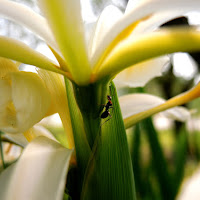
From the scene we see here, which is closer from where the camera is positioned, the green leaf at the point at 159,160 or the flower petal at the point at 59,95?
the flower petal at the point at 59,95

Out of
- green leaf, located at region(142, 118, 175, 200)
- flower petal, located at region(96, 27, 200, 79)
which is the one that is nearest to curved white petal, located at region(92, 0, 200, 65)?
flower petal, located at region(96, 27, 200, 79)

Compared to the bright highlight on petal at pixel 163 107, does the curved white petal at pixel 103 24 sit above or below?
above

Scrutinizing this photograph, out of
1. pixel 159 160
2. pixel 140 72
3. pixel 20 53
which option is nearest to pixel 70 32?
pixel 20 53

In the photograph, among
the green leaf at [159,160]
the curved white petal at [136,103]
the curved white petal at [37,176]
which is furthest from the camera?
the green leaf at [159,160]

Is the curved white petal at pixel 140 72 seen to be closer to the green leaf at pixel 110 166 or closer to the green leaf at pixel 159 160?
the green leaf at pixel 110 166

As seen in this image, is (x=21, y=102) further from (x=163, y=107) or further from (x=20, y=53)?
(x=163, y=107)

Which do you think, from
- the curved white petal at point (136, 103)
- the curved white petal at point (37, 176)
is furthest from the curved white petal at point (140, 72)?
the curved white petal at point (37, 176)

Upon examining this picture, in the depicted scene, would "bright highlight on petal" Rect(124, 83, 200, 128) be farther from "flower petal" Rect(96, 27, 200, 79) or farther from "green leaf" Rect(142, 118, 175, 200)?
"green leaf" Rect(142, 118, 175, 200)
